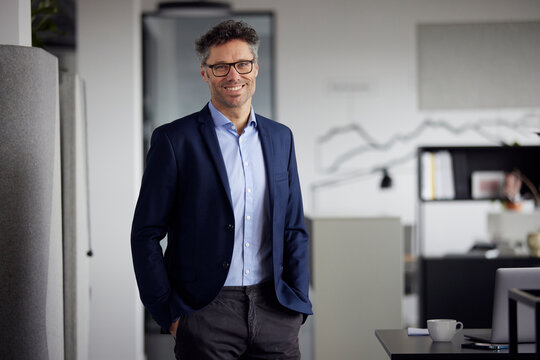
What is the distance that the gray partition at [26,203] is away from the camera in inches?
84.7

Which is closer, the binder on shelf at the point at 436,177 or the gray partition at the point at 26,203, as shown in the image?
the gray partition at the point at 26,203

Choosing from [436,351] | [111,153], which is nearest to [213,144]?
[436,351]

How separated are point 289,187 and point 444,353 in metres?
0.67

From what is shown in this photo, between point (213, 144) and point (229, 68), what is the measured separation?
21 cm

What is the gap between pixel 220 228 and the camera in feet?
5.90

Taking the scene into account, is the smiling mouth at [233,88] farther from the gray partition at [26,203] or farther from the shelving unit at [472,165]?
the shelving unit at [472,165]

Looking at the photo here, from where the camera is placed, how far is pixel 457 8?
5.65 meters

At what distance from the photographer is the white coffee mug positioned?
7.07 ft

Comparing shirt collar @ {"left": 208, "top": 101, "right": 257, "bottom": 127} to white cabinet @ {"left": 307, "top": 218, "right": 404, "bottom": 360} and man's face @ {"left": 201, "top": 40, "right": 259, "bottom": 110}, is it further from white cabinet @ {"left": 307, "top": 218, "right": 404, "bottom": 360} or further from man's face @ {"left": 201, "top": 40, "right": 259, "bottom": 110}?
white cabinet @ {"left": 307, "top": 218, "right": 404, "bottom": 360}

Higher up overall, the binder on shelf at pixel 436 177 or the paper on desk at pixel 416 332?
the binder on shelf at pixel 436 177

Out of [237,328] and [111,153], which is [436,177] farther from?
[237,328]

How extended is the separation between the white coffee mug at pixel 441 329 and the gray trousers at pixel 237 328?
0.56m

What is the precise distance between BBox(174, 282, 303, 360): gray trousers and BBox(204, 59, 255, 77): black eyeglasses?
0.57 metres

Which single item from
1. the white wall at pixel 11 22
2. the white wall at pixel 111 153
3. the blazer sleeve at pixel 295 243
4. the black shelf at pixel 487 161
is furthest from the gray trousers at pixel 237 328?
the black shelf at pixel 487 161
